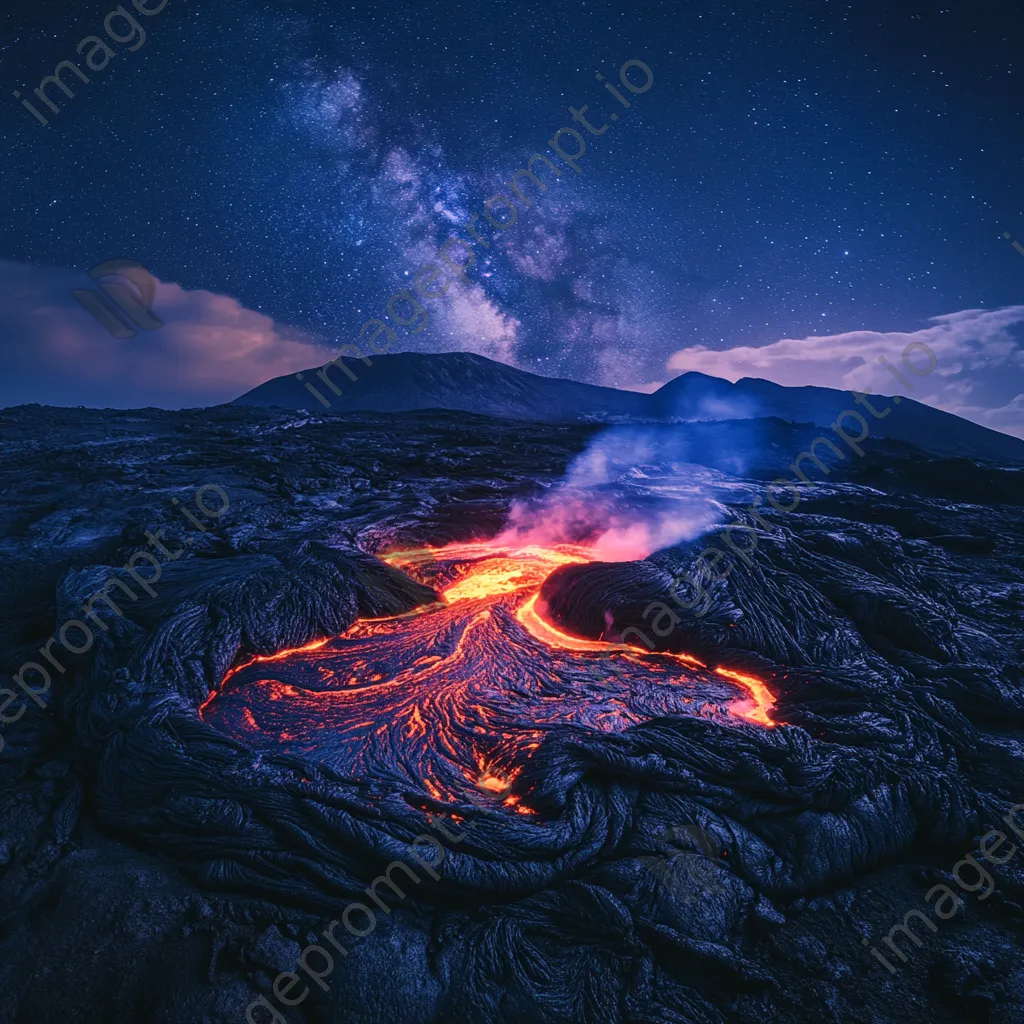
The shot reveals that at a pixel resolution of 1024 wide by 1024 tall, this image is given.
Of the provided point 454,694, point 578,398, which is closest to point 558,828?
point 454,694

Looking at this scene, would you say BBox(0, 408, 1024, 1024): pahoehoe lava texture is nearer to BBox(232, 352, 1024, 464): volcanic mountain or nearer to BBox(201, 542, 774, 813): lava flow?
BBox(201, 542, 774, 813): lava flow

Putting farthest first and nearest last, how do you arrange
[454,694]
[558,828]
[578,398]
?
[578,398]
[454,694]
[558,828]

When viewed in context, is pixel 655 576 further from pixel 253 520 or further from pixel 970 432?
pixel 970 432

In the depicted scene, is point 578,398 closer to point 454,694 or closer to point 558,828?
point 454,694

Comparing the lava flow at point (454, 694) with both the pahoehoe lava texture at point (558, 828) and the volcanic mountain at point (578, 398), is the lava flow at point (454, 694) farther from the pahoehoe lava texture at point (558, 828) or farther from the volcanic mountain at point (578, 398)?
the volcanic mountain at point (578, 398)

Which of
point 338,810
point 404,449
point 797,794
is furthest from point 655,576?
point 404,449

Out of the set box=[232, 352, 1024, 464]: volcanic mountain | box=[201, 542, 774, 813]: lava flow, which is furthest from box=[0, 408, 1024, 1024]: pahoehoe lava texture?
box=[232, 352, 1024, 464]: volcanic mountain
